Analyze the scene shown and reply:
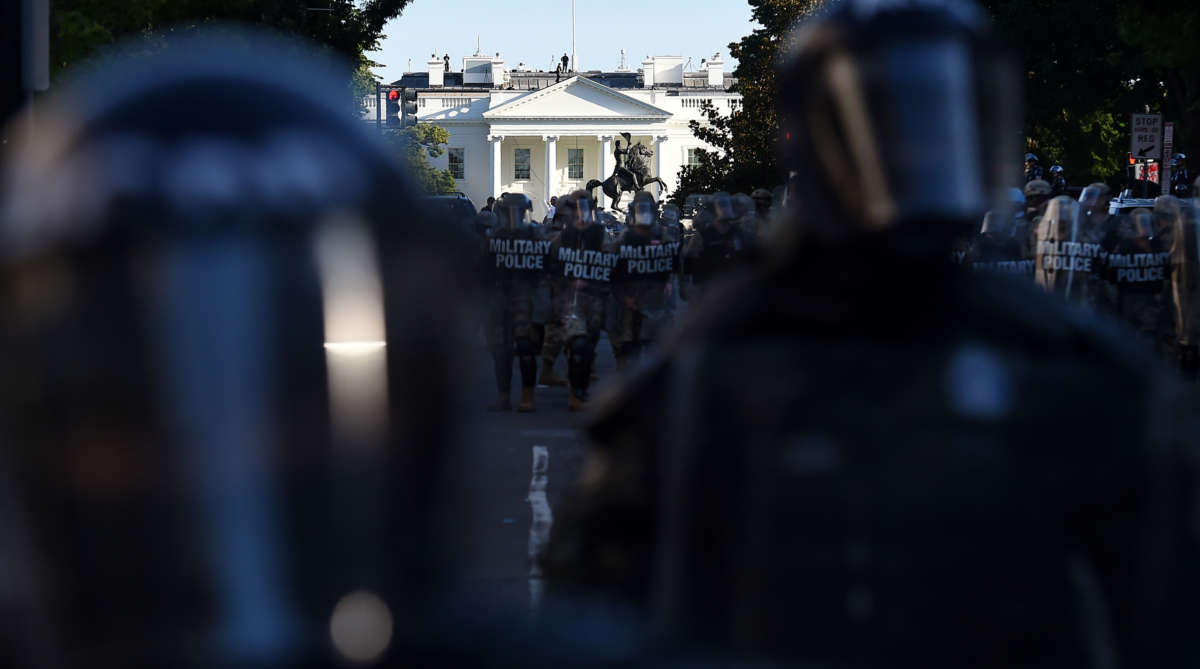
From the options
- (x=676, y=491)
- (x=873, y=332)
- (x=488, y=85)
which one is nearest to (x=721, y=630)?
(x=676, y=491)

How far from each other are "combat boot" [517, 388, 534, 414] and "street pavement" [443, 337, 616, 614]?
0.08 metres

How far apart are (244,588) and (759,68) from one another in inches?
1497

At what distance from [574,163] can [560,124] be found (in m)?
3.51

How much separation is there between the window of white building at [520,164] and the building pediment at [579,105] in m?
3.82

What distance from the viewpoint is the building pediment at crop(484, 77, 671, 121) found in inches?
4331

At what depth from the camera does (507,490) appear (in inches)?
377

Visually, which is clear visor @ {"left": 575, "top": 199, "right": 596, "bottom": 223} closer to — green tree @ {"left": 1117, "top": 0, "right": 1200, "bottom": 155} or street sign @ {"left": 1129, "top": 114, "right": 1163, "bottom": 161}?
green tree @ {"left": 1117, "top": 0, "right": 1200, "bottom": 155}

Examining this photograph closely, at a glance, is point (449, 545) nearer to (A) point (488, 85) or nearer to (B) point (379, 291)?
(B) point (379, 291)

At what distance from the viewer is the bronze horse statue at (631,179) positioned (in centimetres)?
5700

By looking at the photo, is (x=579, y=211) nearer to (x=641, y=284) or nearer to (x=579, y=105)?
(x=641, y=284)

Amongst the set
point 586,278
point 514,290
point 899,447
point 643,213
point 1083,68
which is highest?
point 1083,68

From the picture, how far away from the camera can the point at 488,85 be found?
121688 millimetres

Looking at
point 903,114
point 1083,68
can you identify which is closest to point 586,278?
point 903,114

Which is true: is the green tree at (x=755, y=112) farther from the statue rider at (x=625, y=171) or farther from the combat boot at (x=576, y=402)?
the combat boot at (x=576, y=402)
